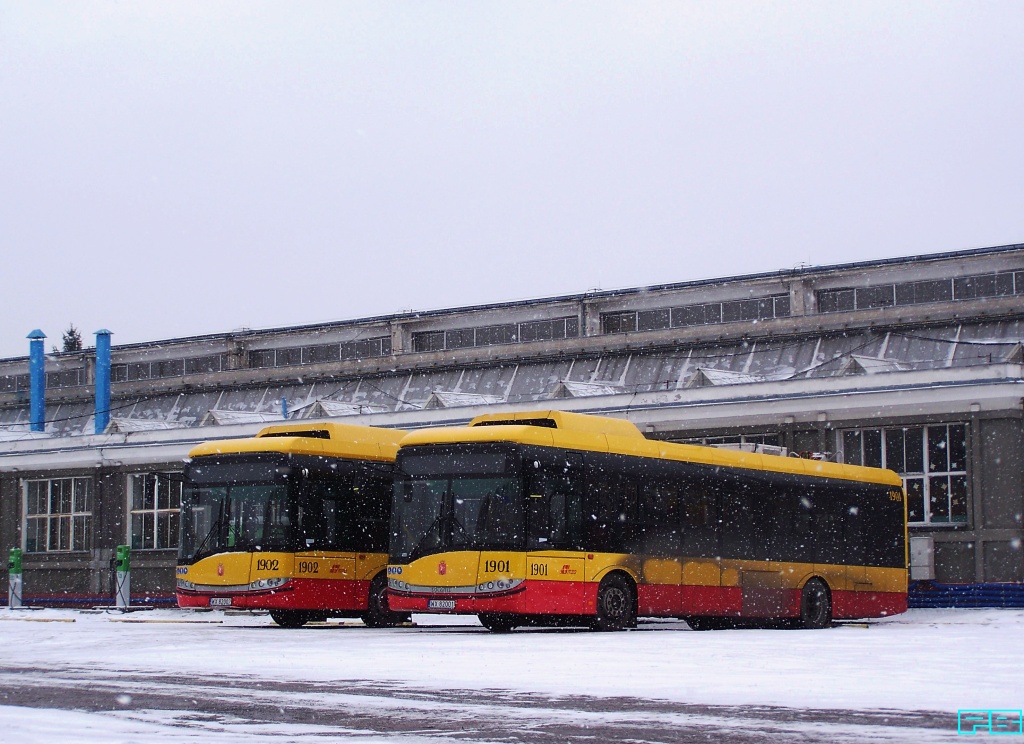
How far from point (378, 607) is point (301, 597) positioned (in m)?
1.94

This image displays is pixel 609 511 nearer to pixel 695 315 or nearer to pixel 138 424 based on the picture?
pixel 695 315

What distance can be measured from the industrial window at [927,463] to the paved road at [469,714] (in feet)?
65.4

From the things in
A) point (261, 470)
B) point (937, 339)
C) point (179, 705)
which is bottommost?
point (179, 705)

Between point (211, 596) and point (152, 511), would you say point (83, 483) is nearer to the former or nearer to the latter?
point (152, 511)

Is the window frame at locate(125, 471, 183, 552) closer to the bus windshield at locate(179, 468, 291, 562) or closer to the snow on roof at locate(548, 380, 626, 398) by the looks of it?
the snow on roof at locate(548, 380, 626, 398)

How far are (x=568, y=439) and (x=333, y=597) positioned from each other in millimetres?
5633

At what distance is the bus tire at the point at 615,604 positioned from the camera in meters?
21.9

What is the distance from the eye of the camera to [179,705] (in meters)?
10.7

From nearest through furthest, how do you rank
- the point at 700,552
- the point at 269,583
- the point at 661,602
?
the point at 661,602
the point at 700,552
the point at 269,583

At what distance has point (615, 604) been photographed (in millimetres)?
22219

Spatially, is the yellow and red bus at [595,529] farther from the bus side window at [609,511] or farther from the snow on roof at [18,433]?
the snow on roof at [18,433]

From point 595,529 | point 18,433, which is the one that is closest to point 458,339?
point 18,433

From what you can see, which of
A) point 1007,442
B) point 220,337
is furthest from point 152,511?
point 1007,442

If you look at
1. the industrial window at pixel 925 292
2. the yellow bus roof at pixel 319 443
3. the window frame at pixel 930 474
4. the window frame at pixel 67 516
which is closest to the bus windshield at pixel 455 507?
the yellow bus roof at pixel 319 443
